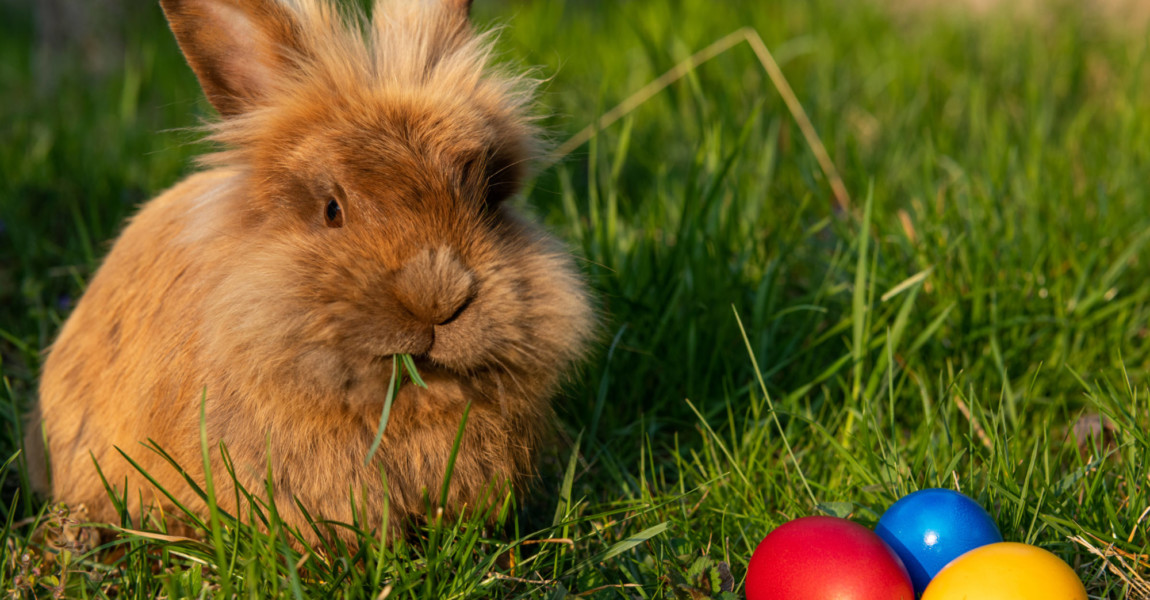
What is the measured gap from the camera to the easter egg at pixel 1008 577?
1791mm

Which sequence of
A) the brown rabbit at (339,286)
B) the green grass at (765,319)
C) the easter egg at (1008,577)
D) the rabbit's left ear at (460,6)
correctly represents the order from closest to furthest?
the easter egg at (1008,577) < the brown rabbit at (339,286) < the green grass at (765,319) < the rabbit's left ear at (460,6)

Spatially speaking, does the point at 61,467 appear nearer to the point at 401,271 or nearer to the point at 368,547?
the point at 368,547

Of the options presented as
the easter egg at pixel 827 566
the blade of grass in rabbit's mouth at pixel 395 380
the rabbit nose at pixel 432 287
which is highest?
the rabbit nose at pixel 432 287

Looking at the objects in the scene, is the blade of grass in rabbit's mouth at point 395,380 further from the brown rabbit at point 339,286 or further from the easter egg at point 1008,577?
the easter egg at point 1008,577

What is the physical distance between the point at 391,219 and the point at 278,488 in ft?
2.14

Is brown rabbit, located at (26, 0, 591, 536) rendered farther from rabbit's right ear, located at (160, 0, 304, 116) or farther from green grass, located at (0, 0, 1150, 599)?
green grass, located at (0, 0, 1150, 599)

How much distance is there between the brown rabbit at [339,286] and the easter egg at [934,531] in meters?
0.80

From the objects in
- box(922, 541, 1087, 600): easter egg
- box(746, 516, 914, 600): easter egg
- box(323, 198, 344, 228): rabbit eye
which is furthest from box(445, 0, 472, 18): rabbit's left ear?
box(922, 541, 1087, 600): easter egg

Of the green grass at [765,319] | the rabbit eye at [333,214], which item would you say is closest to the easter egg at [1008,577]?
the green grass at [765,319]

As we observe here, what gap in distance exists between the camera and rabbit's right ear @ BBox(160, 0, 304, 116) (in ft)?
7.18

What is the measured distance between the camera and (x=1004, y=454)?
7.54 ft

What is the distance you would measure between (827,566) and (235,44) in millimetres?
1725

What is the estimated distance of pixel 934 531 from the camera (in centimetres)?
204

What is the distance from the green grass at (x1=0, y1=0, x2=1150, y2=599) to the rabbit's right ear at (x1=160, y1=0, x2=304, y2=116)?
16.2 inches
